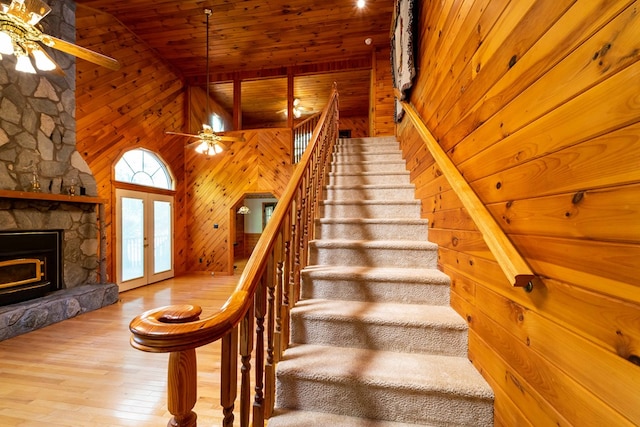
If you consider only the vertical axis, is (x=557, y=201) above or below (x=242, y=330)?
above

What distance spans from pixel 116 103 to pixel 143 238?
2426 millimetres

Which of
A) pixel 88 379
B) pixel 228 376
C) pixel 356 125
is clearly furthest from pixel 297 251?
pixel 356 125

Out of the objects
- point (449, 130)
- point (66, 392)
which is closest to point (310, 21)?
point (449, 130)

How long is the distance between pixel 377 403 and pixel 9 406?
2.44m

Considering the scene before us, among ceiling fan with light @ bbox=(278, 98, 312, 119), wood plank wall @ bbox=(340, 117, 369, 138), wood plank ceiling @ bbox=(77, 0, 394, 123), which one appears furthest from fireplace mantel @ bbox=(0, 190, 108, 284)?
wood plank wall @ bbox=(340, 117, 369, 138)

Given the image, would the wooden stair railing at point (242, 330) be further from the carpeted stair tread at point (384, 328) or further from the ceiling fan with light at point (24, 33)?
the ceiling fan with light at point (24, 33)

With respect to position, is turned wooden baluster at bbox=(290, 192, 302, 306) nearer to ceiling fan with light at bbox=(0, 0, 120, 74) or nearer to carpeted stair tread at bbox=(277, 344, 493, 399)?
carpeted stair tread at bbox=(277, 344, 493, 399)

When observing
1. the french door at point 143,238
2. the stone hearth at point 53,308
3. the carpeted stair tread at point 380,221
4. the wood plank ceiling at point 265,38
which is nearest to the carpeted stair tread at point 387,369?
the carpeted stair tread at point 380,221

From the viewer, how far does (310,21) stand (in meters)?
4.53

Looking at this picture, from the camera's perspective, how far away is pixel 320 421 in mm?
1167

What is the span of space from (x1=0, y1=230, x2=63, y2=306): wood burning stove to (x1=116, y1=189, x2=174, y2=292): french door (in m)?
1.05

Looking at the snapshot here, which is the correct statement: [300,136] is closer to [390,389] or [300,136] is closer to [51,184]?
[51,184]

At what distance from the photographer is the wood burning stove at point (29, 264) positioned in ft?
9.27

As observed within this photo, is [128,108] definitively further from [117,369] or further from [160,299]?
[117,369]
